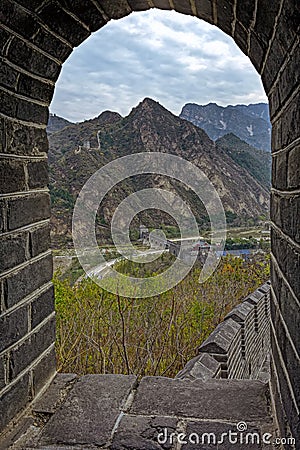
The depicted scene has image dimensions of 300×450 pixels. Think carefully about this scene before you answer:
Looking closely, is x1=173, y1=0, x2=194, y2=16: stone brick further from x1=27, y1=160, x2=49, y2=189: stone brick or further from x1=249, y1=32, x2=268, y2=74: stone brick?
x1=27, y1=160, x2=49, y2=189: stone brick

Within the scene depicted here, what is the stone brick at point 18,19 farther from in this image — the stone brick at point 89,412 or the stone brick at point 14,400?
the stone brick at point 89,412

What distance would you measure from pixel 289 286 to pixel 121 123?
936 centimetres

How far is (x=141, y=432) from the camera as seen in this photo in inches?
57.3

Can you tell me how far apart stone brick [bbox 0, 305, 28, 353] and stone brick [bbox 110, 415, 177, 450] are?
0.47 meters

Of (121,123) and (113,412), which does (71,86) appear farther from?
(113,412)

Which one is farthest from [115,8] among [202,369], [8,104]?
[202,369]

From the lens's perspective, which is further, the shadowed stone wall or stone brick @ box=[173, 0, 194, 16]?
stone brick @ box=[173, 0, 194, 16]

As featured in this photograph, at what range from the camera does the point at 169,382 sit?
184cm

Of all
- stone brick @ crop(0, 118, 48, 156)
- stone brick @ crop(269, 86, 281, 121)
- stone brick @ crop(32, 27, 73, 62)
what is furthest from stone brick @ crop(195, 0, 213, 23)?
stone brick @ crop(0, 118, 48, 156)

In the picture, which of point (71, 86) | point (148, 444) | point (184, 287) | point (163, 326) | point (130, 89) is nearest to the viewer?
point (148, 444)

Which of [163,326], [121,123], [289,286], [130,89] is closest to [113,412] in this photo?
[289,286]

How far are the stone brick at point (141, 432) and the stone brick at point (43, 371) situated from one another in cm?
38

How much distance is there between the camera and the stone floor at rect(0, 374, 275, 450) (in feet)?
4.61

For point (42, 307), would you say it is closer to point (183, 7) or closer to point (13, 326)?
point (13, 326)
